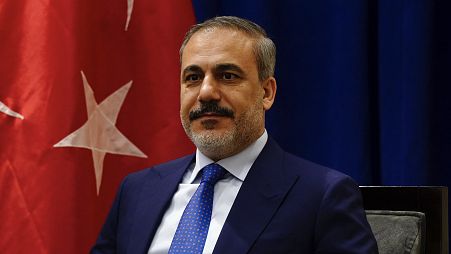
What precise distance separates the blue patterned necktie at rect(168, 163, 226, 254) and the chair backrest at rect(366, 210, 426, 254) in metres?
0.43

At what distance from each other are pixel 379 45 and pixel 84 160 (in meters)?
1.15

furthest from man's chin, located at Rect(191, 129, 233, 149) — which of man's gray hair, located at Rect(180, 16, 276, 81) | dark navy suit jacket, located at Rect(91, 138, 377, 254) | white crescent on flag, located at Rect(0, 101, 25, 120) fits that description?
white crescent on flag, located at Rect(0, 101, 25, 120)

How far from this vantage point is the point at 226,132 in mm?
1668

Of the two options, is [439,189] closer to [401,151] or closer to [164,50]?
[401,151]

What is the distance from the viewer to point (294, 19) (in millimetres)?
2531

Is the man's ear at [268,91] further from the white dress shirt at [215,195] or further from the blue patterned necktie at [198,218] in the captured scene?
the blue patterned necktie at [198,218]

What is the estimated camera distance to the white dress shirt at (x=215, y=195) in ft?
5.27

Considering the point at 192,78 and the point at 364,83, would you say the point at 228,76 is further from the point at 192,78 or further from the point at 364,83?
the point at 364,83

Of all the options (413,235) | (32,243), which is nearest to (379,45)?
(413,235)

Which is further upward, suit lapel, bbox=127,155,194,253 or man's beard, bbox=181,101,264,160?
man's beard, bbox=181,101,264,160

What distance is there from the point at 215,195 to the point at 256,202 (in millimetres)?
132

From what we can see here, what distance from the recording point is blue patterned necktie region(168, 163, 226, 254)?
1.56 metres

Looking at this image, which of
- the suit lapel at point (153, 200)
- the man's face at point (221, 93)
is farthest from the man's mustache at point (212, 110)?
the suit lapel at point (153, 200)

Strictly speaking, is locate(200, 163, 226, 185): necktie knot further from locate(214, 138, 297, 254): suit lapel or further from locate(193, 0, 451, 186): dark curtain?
locate(193, 0, 451, 186): dark curtain
